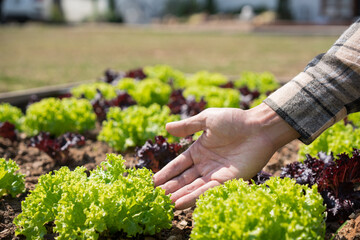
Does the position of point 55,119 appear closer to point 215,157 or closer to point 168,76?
point 215,157

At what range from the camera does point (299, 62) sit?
1243 centimetres

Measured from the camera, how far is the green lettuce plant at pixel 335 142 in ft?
11.2

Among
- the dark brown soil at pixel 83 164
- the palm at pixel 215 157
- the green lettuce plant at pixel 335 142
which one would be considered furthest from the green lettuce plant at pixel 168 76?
the palm at pixel 215 157

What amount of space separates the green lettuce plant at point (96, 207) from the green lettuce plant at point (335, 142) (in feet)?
5.66

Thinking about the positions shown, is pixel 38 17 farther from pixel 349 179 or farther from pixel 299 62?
pixel 349 179

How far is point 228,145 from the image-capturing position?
2910 millimetres

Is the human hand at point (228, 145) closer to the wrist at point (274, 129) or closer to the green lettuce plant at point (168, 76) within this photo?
the wrist at point (274, 129)

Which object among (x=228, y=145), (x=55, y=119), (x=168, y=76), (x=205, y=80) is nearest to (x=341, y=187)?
(x=228, y=145)

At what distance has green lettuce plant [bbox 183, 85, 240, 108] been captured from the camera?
508cm

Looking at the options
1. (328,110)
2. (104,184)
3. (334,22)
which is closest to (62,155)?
(104,184)

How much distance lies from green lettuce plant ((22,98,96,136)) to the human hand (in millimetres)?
2109

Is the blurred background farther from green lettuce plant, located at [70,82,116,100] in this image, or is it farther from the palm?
the palm

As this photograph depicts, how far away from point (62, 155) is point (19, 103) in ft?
7.10

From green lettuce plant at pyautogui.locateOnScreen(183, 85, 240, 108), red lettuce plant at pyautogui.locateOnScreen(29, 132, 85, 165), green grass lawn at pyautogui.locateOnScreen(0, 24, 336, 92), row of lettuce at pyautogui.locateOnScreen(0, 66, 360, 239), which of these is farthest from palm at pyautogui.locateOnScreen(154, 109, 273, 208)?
green grass lawn at pyautogui.locateOnScreen(0, 24, 336, 92)
